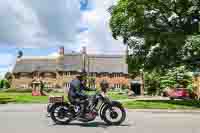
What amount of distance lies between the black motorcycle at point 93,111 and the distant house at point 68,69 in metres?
83.6

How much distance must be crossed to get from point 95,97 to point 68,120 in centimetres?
133

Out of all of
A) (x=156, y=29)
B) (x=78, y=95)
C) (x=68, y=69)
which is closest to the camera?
(x=78, y=95)

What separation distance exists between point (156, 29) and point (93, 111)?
20.1 metres

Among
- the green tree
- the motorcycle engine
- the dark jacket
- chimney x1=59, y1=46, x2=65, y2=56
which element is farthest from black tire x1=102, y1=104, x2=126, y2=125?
chimney x1=59, y1=46, x2=65, y2=56

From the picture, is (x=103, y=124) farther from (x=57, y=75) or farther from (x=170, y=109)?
(x=57, y=75)

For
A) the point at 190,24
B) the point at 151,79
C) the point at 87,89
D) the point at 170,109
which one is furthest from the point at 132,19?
the point at 151,79

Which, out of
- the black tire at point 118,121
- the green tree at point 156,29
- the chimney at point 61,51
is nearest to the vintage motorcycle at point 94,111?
the black tire at point 118,121

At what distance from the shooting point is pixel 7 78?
367ft

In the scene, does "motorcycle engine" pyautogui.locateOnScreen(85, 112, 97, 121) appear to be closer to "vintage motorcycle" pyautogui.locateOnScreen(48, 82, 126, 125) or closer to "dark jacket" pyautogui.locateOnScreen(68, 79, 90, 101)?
"vintage motorcycle" pyautogui.locateOnScreen(48, 82, 126, 125)

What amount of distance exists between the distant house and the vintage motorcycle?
83.6 meters

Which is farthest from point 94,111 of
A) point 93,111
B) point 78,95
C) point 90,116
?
point 78,95

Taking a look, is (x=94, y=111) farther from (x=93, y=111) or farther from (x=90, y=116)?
(x=90, y=116)

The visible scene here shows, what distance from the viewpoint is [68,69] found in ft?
337

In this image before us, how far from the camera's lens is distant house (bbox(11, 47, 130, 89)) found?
332 ft
